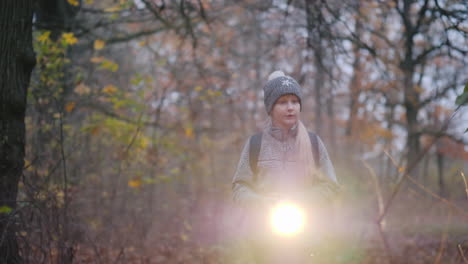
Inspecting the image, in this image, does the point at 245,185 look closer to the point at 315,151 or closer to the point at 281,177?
the point at 281,177

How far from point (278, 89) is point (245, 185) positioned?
2.70 feet

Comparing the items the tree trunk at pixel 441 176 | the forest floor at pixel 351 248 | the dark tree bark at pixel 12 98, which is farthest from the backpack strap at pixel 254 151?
the tree trunk at pixel 441 176

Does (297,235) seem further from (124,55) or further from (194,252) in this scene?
(124,55)

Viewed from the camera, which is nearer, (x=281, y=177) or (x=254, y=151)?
(x=281, y=177)

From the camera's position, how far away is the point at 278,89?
2.80 metres

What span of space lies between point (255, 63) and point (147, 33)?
4161 mm

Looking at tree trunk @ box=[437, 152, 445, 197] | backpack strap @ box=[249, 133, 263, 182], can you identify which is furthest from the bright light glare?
tree trunk @ box=[437, 152, 445, 197]

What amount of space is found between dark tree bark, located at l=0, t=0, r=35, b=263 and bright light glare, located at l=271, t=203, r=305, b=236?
2400mm

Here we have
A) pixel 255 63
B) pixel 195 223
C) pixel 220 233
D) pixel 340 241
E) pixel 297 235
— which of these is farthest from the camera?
pixel 255 63

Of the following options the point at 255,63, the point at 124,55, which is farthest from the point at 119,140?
the point at 124,55

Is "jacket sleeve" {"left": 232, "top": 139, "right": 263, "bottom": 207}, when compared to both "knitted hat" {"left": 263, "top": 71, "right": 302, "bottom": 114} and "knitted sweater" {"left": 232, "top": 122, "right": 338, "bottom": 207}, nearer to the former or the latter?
"knitted sweater" {"left": 232, "top": 122, "right": 338, "bottom": 207}

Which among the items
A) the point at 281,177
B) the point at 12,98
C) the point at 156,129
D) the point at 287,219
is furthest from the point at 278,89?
the point at 156,129

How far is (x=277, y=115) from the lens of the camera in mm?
2854

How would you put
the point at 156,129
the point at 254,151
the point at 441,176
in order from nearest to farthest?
the point at 254,151, the point at 156,129, the point at 441,176
